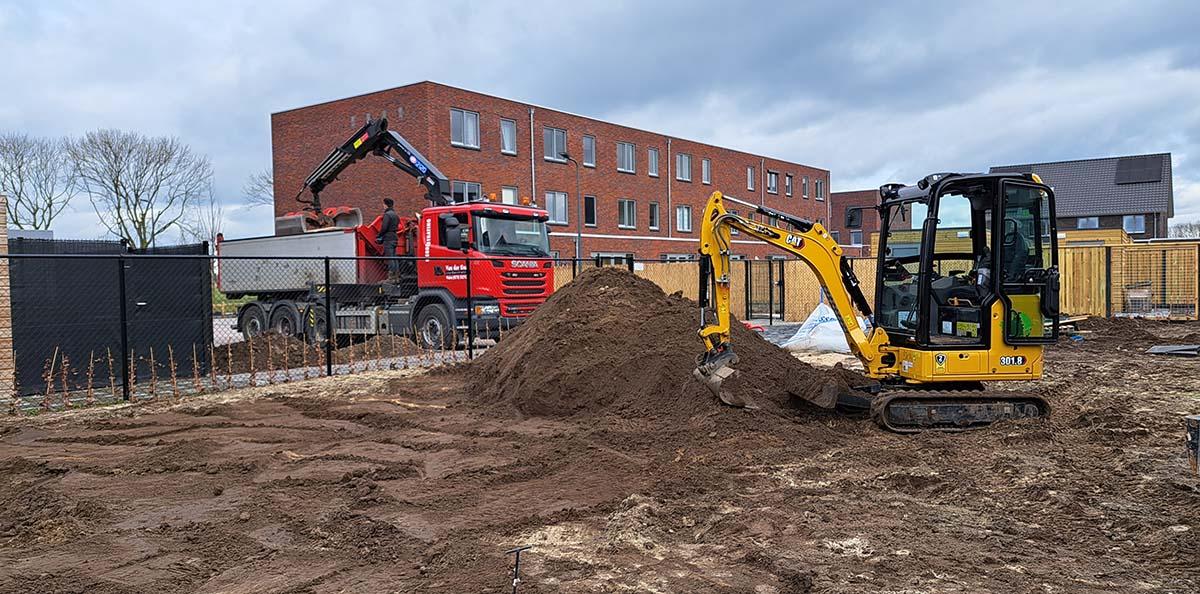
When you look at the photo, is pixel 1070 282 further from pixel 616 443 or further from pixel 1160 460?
pixel 616 443

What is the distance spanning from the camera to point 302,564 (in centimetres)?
477

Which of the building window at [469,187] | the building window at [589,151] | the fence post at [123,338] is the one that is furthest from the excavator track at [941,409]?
the building window at [589,151]

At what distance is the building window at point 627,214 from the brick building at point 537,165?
2.3 inches

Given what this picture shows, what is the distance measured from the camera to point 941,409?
8.20 m

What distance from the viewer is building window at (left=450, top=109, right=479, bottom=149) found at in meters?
31.3

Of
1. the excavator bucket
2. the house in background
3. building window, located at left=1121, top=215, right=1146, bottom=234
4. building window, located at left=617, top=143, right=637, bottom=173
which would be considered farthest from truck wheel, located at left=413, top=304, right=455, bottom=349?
building window, located at left=1121, top=215, right=1146, bottom=234

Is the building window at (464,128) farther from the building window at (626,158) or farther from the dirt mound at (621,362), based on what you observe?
the dirt mound at (621,362)

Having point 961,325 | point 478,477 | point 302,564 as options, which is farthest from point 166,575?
point 961,325

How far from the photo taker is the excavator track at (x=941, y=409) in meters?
8.16

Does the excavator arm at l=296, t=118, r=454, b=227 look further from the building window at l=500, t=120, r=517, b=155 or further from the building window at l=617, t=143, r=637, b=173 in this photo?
the building window at l=617, t=143, r=637, b=173

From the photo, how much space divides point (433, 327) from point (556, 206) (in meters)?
19.5

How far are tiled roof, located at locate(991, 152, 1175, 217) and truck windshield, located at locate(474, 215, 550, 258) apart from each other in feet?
145

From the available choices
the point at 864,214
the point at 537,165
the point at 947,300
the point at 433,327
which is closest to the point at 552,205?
the point at 537,165

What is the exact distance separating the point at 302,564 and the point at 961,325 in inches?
253
